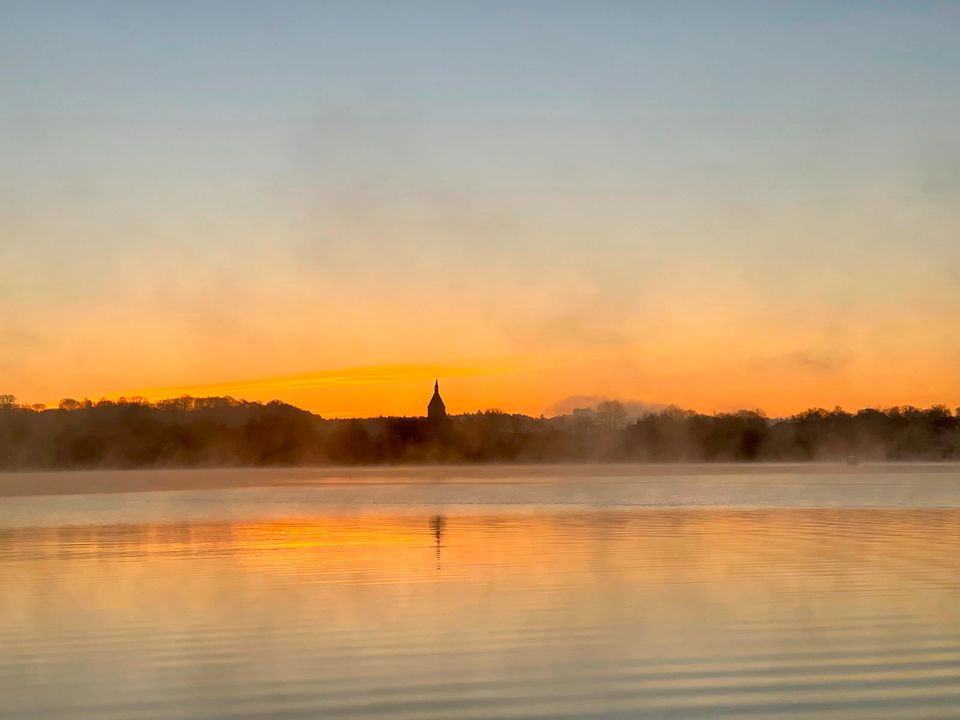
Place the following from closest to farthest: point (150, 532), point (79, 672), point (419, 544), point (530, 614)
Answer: point (79, 672) → point (530, 614) → point (419, 544) → point (150, 532)

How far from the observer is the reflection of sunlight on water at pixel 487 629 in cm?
1087

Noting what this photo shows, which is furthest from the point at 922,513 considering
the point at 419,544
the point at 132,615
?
the point at 132,615

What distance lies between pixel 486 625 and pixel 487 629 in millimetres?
298

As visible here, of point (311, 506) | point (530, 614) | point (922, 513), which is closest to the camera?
point (530, 614)

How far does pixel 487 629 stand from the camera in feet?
48.2

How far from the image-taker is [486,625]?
49.2 feet

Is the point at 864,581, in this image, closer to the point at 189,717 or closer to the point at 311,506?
the point at 189,717

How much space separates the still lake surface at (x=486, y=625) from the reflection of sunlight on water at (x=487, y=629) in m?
0.05

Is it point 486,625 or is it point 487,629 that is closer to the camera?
point 487,629

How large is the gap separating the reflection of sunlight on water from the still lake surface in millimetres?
48

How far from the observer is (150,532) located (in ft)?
111

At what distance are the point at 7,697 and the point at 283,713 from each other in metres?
→ 2.80

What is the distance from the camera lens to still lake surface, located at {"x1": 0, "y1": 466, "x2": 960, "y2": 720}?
10859mm

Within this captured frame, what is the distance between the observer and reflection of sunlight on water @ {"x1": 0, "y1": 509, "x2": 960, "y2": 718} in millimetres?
10867
